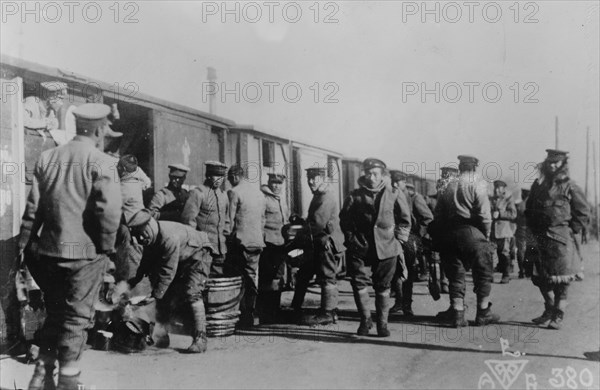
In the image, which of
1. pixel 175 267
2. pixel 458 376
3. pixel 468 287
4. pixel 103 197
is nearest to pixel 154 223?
pixel 175 267

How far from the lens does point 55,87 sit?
18.7ft

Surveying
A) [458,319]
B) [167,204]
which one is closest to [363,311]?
[458,319]

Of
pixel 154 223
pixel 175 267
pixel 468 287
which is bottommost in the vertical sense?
pixel 468 287

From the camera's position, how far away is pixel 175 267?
192 inches

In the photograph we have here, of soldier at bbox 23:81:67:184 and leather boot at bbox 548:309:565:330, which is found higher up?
soldier at bbox 23:81:67:184

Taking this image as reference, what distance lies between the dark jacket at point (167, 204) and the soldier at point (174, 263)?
1.47 m

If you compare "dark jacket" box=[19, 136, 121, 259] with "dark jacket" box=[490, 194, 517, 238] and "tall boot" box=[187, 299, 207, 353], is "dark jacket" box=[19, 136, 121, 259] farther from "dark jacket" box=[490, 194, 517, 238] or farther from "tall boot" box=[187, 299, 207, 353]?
"dark jacket" box=[490, 194, 517, 238]

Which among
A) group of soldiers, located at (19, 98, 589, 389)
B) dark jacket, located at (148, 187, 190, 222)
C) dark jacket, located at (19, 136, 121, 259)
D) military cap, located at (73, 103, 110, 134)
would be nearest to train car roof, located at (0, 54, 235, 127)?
group of soldiers, located at (19, 98, 589, 389)

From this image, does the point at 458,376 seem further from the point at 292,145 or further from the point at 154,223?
the point at 292,145

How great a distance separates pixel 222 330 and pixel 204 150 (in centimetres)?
457

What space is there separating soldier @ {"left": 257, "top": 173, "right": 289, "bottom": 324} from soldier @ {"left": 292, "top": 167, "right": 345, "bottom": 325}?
39cm

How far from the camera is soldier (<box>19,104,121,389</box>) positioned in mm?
3652

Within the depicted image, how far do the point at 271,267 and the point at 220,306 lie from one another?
1.36m

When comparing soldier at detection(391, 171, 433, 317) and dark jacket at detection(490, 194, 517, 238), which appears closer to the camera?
soldier at detection(391, 171, 433, 317)
